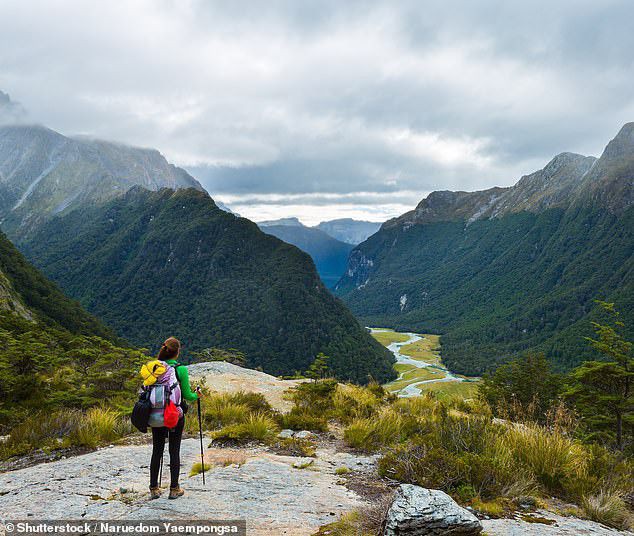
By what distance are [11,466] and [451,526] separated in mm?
8695

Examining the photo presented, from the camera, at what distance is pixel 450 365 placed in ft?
655

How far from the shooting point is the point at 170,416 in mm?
6371

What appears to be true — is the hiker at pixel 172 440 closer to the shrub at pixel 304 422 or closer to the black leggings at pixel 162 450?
the black leggings at pixel 162 450

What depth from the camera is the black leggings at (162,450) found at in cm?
624

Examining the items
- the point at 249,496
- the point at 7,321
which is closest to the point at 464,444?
the point at 249,496

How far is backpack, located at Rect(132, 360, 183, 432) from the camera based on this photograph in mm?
6352

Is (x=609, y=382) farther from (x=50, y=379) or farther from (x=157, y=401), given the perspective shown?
(x=50, y=379)

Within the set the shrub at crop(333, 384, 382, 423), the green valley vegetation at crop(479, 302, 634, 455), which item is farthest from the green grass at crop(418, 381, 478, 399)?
the shrub at crop(333, 384, 382, 423)

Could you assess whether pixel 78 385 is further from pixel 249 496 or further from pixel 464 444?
pixel 464 444

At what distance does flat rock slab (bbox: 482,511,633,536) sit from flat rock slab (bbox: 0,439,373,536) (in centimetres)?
202

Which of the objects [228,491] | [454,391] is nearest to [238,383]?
[228,491]

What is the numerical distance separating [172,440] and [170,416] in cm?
59

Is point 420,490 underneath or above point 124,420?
above

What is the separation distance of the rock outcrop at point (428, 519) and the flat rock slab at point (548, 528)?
0.57 metres
